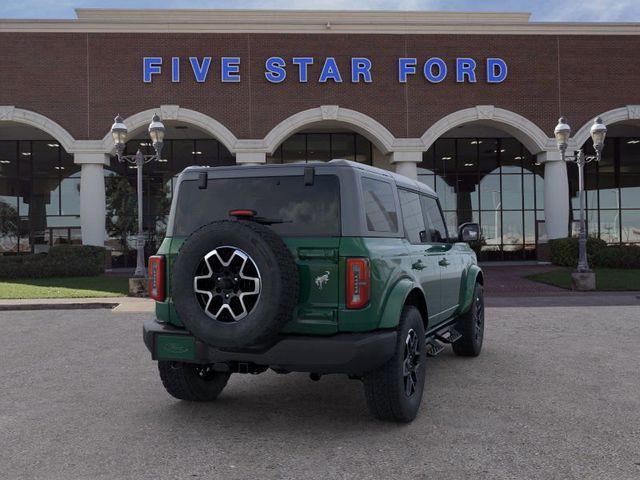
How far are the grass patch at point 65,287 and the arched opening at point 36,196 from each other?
9.91 m

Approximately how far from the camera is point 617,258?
71.5 feet

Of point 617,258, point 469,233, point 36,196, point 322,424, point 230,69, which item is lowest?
point 322,424

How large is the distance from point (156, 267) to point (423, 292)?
2344mm

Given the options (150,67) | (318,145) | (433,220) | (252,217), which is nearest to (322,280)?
(252,217)

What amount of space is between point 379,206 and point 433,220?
5.68ft

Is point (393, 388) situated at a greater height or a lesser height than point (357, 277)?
lesser

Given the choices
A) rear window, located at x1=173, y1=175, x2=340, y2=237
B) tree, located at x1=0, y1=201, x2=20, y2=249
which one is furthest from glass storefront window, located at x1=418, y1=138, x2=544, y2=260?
rear window, located at x1=173, y1=175, x2=340, y2=237

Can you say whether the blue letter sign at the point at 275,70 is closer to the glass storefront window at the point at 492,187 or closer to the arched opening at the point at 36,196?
the glass storefront window at the point at 492,187

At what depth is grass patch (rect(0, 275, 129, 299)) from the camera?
632 inches

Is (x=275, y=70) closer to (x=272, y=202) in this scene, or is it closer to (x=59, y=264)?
(x=59, y=264)

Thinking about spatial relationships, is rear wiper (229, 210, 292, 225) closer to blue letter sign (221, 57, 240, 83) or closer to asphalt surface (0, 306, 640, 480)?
asphalt surface (0, 306, 640, 480)

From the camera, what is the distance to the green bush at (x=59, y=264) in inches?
813

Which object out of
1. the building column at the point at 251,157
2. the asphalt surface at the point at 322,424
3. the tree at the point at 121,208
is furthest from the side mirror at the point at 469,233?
the tree at the point at 121,208

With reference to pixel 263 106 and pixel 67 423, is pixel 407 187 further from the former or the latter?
pixel 263 106
